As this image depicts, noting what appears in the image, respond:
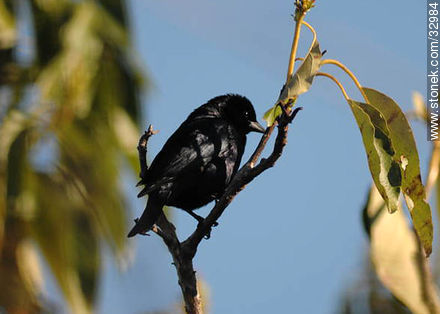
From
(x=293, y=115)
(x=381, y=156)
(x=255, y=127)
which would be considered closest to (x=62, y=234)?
(x=255, y=127)

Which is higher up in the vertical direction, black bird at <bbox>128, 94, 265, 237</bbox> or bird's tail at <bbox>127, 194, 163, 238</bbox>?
black bird at <bbox>128, 94, 265, 237</bbox>

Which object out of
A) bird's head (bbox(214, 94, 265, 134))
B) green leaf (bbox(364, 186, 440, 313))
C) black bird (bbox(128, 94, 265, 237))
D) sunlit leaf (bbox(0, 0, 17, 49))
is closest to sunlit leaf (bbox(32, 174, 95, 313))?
black bird (bbox(128, 94, 265, 237))

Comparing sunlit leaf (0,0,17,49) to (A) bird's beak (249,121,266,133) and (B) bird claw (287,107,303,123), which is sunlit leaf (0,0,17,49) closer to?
(A) bird's beak (249,121,266,133)

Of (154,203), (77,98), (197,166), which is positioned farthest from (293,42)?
(77,98)

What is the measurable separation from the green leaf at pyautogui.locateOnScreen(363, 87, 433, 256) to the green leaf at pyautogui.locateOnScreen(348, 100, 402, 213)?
13 cm

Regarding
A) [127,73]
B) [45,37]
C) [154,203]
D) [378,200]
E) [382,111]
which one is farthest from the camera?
[127,73]

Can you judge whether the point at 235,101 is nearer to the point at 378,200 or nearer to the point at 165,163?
the point at 165,163

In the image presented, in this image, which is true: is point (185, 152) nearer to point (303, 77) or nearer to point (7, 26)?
point (7, 26)

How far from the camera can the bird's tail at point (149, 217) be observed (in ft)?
12.6

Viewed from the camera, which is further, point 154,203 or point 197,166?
point 197,166

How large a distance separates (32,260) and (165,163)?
1.13m

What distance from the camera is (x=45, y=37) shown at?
215 inches

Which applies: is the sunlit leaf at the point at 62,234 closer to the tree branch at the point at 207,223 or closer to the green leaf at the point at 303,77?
the tree branch at the point at 207,223

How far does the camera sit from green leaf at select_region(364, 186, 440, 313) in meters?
3.27
